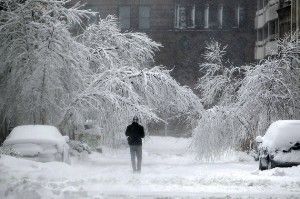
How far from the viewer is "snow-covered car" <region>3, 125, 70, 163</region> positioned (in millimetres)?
19734

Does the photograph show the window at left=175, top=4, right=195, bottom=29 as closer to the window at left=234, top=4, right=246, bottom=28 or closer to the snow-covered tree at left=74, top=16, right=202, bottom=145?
the window at left=234, top=4, right=246, bottom=28

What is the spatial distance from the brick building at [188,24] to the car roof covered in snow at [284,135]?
4561 cm

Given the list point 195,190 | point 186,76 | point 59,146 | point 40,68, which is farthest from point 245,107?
point 186,76

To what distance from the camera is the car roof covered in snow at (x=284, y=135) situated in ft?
64.0

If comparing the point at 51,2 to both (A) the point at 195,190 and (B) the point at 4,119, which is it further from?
(A) the point at 195,190

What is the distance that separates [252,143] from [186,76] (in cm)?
3381

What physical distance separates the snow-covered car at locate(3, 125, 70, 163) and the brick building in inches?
1811

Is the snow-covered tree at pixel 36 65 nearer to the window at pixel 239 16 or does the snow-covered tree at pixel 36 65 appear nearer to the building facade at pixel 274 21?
the building facade at pixel 274 21

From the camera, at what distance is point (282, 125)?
66.7ft

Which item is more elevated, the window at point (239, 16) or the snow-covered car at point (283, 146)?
the window at point (239, 16)

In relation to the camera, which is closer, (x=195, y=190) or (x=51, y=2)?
(x=195, y=190)

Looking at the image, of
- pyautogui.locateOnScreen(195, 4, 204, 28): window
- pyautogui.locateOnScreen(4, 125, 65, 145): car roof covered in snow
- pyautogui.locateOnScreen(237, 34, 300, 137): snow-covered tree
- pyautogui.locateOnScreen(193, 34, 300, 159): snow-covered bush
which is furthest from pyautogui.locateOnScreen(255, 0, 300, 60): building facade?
pyautogui.locateOnScreen(4, 125, 65, 145): car roof covered in snow

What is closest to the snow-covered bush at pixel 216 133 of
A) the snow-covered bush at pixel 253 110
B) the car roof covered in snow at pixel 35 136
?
the snow-covered bush at pixel 253 110

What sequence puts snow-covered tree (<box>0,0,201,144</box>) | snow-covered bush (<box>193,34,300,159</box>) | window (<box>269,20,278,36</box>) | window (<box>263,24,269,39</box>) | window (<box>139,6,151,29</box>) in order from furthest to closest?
window (<box>139,6,151,29</box>) → window (<box>263,24,269,39</box>) → window (<box>269,20,278,36</box>) → snow-covered bush (<box>193,34,300,159</box>) → snow-covered tree (<box>0,0,201,144</box>)
